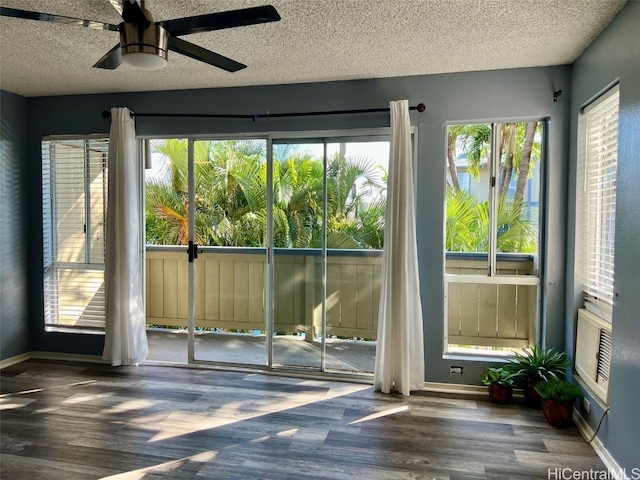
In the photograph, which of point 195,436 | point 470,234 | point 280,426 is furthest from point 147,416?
point 470,234

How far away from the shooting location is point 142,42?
5.70ft

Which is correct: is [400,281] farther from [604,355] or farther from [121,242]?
[121,242]

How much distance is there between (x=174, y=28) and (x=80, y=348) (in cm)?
337

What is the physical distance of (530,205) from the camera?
3.24 metres

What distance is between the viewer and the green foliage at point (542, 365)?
2.88 meters

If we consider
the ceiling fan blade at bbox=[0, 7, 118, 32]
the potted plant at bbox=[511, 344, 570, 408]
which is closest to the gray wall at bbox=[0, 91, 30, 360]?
the ceiling fan blade at bbox=[0, 7, 118, 32]

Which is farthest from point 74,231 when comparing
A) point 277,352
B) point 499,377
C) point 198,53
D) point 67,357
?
point 499,377

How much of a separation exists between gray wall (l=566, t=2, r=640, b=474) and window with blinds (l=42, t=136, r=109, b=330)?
13.2 ft

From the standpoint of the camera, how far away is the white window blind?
2.39m

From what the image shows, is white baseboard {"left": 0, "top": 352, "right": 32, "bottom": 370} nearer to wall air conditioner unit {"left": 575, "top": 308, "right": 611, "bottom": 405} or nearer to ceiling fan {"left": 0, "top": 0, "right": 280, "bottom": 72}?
ceiling fan {"left": 0, "top": 0, "right": 280, "bottom": 72}

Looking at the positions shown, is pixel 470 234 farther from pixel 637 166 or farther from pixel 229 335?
pixel 229 335

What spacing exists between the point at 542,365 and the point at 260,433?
6.69 ft

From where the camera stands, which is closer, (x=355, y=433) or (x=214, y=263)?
(x=355, y=433)

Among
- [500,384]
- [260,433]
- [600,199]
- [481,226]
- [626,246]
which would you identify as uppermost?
[600,199]
